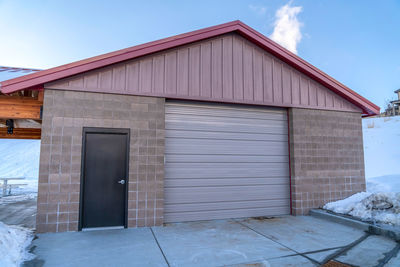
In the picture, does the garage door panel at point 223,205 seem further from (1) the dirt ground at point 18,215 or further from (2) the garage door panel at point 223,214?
(1) the dirt ground at point 18,215

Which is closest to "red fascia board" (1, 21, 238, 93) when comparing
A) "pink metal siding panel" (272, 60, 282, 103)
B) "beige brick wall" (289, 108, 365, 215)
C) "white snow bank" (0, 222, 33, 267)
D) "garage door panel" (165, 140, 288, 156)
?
"pink metal siding panel" (272, 60, 282, 103)

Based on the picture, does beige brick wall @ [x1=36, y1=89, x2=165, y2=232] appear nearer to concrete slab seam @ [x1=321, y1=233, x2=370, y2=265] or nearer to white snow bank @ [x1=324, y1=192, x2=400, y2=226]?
concrete slab seam @ [x1=321, y1=233, x2=370, y2=265]

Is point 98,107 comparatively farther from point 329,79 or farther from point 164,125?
point 329,79

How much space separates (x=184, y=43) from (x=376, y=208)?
6.86 m

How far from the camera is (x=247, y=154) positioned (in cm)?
717

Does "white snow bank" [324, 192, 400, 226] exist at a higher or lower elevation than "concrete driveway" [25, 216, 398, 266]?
higher

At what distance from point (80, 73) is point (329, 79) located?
7457 millimetres

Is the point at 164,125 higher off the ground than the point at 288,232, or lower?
higher

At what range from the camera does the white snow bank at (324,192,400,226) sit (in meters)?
5.84

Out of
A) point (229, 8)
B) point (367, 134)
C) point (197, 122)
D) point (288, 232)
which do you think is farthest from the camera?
point (367, 134)

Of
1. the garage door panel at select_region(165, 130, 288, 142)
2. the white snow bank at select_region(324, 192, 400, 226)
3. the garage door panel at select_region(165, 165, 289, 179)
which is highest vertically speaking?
the garage door panel at select_region(165, 130, 288, 142)

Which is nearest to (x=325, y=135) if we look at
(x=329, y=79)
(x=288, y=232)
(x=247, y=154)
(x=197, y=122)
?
(x=329, y=79)

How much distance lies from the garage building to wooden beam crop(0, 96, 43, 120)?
2.95 ft

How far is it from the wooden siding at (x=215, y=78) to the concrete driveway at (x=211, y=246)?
339cm
